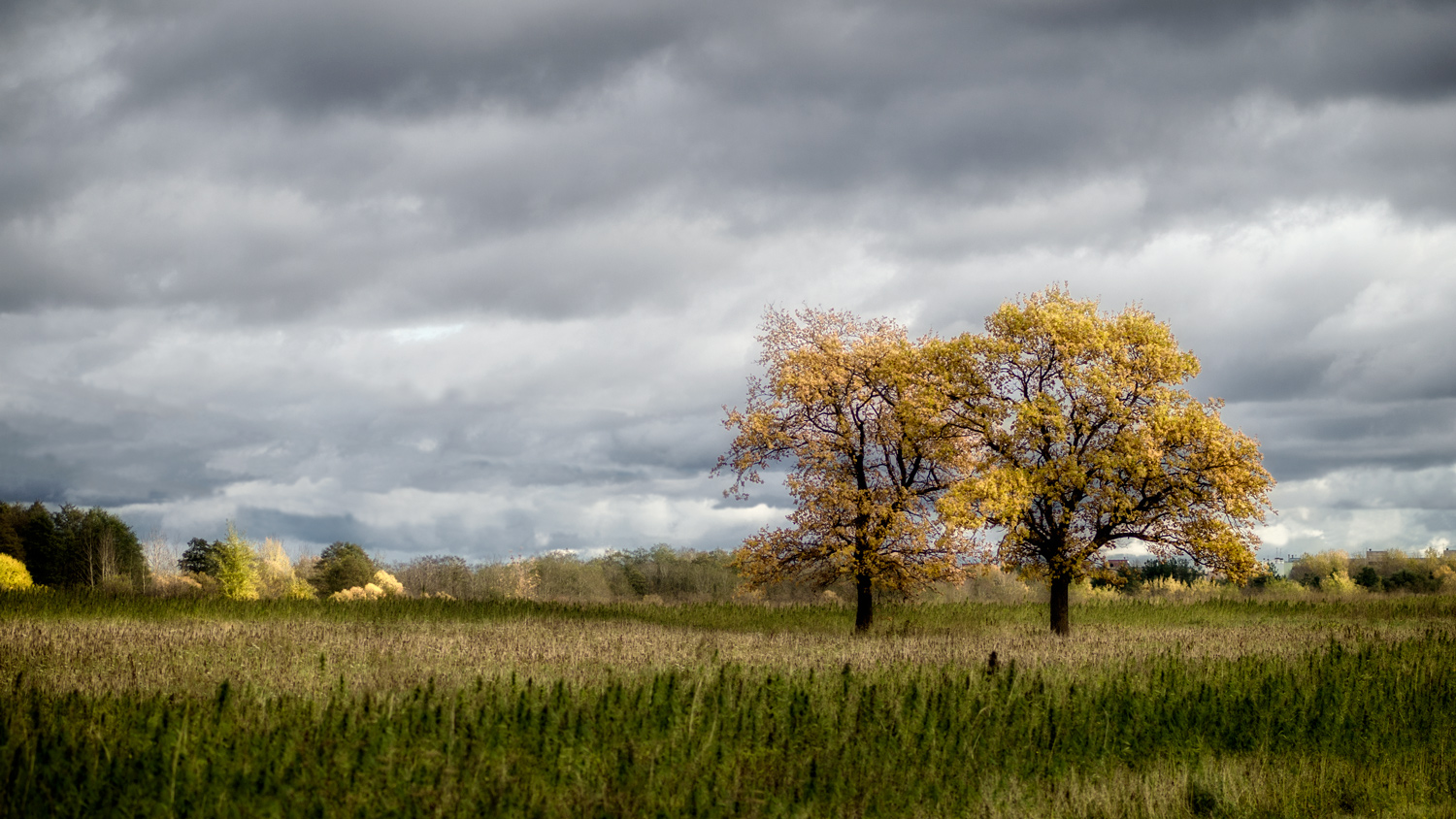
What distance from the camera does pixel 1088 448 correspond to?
902 inches

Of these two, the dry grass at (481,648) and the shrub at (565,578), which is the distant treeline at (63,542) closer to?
the shrub at (565,578)

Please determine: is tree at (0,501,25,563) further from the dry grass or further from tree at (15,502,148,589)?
the dry grass

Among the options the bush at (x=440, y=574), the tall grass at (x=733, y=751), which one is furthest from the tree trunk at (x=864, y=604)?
the bush at (x=440, y=574)

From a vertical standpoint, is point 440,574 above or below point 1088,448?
below

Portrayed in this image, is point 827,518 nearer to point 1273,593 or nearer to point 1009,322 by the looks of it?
point 1009,322

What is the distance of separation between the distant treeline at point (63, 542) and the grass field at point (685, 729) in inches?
1971

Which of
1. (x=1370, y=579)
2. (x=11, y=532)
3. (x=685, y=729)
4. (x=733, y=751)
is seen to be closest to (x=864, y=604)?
(x=685, y=729)

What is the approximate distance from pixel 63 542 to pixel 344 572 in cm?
2730

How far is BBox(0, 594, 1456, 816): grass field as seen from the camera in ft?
22.2

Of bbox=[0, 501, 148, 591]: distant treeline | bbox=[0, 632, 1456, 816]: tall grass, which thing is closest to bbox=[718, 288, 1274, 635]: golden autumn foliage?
bbox=[0, 632, 1456, 816]: tall grass

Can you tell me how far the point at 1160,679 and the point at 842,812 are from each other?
652 cm

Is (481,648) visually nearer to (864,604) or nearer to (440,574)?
(864,604)

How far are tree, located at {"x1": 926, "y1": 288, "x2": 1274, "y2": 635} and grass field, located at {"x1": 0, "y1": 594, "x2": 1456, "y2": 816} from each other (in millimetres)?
5575

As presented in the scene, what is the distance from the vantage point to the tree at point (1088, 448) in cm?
2173
